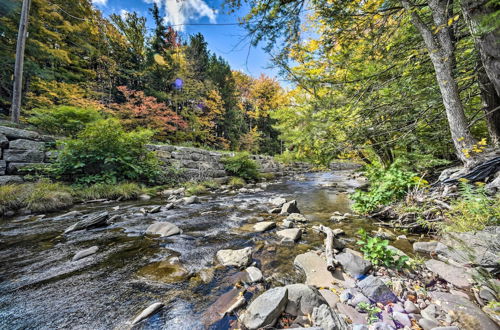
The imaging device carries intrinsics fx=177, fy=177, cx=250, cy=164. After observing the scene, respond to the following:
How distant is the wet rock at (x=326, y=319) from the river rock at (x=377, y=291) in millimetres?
453

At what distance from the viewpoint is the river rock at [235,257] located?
2.08 metres

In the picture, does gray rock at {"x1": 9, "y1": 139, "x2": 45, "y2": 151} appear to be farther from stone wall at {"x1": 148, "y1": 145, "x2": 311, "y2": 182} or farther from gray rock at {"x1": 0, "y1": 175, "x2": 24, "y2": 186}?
stone wall at {"x1": 148, "y1": 145, "x2": 311, "y2": 182}

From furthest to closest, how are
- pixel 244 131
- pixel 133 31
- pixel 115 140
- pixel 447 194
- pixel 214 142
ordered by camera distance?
1. pixel 244 131
2. pixel 214 142
3. pixel 133 31
4. pixel 115 140
5. pixel 447 194

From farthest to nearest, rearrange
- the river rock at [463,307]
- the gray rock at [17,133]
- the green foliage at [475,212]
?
the gray rock at [17,133], the green foliage at [475,212], the river rock at [463,307]

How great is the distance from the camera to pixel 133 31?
15.8m

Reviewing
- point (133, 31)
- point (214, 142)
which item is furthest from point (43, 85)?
point (214, 142)

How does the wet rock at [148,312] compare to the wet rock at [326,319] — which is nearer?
the wet rock at [326,319]

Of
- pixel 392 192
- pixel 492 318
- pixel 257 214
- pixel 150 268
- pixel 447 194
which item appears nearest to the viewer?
pixel 492 318

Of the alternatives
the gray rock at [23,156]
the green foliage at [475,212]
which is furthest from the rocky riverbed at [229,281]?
the gray rock at [23,156]

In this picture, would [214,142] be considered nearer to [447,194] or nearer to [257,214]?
[257,214]

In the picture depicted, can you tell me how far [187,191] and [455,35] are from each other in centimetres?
756

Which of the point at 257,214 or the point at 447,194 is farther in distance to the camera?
the point at 257,214

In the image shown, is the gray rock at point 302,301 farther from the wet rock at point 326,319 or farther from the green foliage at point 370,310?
the green foliage at point 370,310

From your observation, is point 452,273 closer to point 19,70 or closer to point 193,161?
point 193,161
